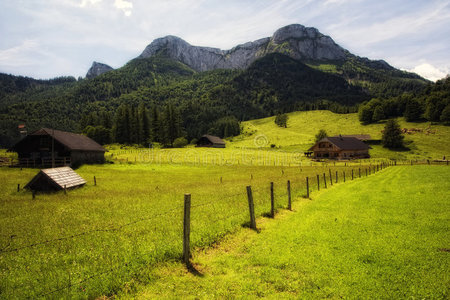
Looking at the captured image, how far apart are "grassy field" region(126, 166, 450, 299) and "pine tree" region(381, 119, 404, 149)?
99208 millimetres

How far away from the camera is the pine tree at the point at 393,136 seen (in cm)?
9194

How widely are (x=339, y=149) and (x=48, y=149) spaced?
87307mm

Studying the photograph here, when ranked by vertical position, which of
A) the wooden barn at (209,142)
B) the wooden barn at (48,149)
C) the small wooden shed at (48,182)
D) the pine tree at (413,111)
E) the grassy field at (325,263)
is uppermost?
the pine tree at (413,111)

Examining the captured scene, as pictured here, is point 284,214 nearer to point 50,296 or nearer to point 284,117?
point 50,296

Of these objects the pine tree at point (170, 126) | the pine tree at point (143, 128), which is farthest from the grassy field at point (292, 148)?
the pine tree at point (143, 128)

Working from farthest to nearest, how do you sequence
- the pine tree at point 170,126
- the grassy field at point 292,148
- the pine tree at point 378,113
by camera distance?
the pine tree at point 378,113 < the pine tree at point 170,126 < the grassy field at point 292,148

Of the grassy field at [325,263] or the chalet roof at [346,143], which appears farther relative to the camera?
the chalet roof at [346,143]

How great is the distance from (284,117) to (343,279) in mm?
161497

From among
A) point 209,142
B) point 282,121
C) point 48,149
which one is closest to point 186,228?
point 48,149

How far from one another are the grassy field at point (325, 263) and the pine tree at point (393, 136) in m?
99.2

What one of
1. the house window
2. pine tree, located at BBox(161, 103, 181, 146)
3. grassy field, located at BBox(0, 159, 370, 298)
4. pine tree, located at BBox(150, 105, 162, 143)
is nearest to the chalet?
pine tree, located at BBox(161, 103, 181, 146)

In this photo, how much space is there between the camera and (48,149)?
159 ft

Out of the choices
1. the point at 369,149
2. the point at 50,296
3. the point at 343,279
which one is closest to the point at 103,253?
the point at 50,296

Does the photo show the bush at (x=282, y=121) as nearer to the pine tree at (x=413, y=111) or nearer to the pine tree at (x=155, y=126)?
the pine tree at (x=413, y=111)
